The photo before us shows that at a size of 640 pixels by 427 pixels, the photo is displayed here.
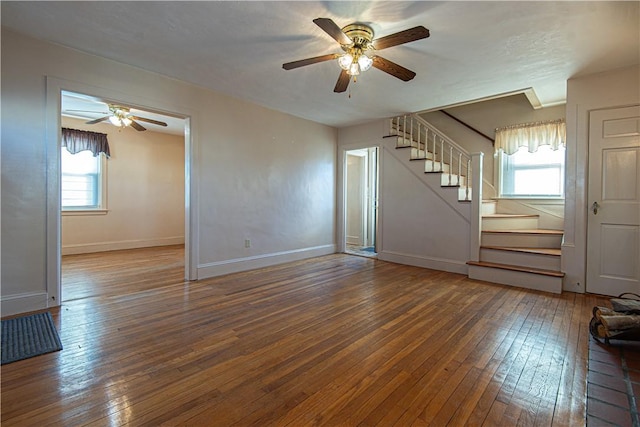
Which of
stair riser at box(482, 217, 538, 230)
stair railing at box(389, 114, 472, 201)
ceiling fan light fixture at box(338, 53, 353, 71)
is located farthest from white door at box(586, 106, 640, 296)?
ceiling fan light fixture at box(338, 53, 353, 71)

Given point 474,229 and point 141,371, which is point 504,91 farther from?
point 141,371

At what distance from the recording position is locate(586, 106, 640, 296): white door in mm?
3279

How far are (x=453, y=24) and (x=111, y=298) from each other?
4.22 metres

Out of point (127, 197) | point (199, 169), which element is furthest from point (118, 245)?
point (199, 169)

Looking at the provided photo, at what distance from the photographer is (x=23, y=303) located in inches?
110

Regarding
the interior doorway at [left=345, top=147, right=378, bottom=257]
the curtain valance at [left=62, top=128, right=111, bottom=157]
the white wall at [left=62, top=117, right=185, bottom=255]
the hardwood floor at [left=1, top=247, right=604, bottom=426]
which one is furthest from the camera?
the interior doorway at [left=345, top=147, right=378, bottom=257]

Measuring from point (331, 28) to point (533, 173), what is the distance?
4.40 m

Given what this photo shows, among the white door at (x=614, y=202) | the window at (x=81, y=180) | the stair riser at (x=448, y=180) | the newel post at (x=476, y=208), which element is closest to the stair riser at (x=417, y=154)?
the stair riser at (x=448, y=180)

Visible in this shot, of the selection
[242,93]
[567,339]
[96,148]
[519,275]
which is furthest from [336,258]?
[96,148]

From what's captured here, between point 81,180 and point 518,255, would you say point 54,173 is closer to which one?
point 81,180

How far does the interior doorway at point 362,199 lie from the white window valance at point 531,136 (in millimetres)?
2533

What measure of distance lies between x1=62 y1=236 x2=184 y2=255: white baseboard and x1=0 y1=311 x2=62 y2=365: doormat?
3.57 m

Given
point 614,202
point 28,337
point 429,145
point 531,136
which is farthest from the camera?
point 429,145

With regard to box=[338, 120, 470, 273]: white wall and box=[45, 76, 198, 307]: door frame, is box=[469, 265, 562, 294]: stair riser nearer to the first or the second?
box=[338, 120, 470, 273]: white wall
